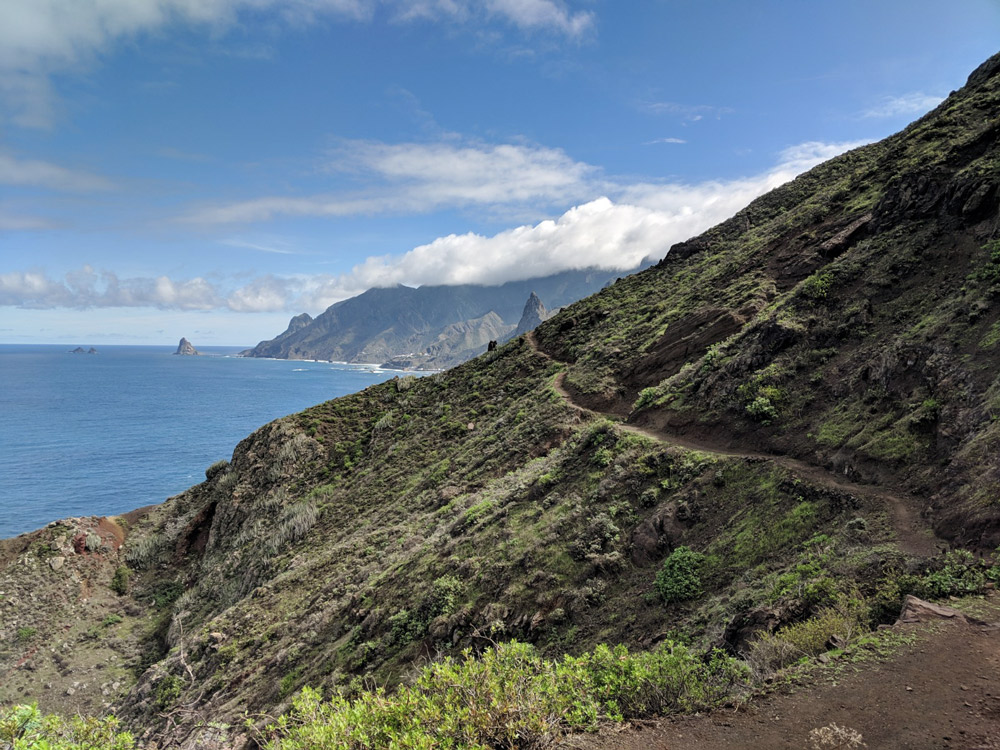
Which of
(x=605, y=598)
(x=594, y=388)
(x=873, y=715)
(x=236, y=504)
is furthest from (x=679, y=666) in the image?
(x=236, y=504)

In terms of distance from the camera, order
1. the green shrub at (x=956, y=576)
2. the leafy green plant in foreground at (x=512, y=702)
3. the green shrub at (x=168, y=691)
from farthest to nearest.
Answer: the green shrub at (x=168, y=691), the green shrub at (x=956, y=576), the leafy green plant in foreground at (x=512, y=702)

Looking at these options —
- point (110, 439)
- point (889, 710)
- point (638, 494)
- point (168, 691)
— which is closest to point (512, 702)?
point (889, 710)

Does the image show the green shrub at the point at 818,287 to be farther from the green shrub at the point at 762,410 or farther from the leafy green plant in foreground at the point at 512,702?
the leafy green plant in foreground at the point at 512,702

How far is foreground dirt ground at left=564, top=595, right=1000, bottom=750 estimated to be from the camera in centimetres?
573

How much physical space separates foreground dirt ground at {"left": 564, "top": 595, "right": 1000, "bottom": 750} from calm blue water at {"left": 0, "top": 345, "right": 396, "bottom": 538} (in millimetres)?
71333

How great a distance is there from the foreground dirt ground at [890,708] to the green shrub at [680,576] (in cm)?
475

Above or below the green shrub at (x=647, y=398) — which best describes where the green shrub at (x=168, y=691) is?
below

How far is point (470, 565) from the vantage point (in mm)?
16547

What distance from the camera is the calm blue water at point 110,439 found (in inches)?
2400

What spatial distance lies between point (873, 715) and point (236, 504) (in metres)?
39.2

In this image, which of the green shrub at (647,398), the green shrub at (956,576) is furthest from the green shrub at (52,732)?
the green shrub at (647,398)

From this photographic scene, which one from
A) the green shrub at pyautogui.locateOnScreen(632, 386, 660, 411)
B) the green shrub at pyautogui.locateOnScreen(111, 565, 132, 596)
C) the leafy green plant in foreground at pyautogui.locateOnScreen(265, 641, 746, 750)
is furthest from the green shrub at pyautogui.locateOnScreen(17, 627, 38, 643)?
the green shrub at pyautogui.locateOnScreen(632, 386, 660, 411)

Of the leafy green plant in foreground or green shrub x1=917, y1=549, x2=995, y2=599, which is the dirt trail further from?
the leafy green plant in foreground

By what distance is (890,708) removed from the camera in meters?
6.07
